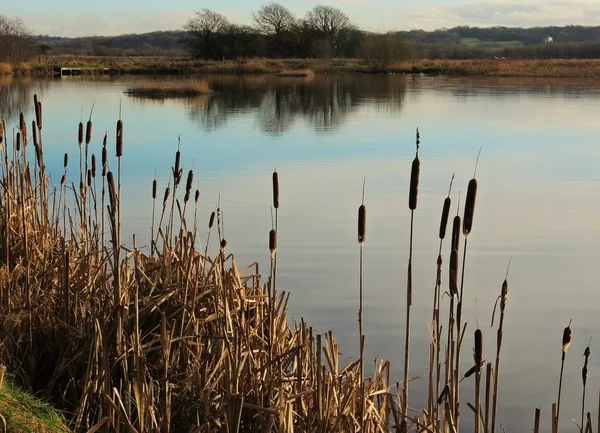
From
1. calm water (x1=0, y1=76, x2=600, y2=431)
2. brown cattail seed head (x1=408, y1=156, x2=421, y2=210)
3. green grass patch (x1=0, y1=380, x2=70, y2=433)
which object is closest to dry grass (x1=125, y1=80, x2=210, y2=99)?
calm water (x1=0, y1=76, x2=600, y2=431)

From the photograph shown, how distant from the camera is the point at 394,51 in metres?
44.5

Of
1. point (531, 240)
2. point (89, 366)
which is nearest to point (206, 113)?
point (531, 240)

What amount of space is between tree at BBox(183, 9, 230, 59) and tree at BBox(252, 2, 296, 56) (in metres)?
2.92

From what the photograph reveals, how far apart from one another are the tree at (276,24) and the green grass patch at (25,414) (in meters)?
50.8

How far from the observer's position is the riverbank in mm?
37062

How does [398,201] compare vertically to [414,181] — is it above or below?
below

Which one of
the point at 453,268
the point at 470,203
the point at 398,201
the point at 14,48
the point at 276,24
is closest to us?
the point at 470,203

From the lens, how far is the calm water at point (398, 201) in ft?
17.4

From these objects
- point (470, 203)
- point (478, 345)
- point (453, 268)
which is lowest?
point (478, 345)

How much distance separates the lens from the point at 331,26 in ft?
184

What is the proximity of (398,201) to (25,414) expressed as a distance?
22.4ft

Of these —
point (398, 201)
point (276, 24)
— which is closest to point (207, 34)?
point (276, 24)

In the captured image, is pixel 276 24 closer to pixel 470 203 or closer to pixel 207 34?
pixel 207 34

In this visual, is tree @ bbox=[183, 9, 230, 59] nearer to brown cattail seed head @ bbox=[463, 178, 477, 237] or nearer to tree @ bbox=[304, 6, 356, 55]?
tree @ bbox=[304, 6, 356, 55]
